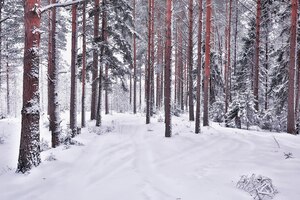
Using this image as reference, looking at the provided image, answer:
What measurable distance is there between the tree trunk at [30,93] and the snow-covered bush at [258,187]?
451cm

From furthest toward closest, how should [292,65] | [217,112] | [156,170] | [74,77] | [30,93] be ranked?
1. [217,112]
2. [74,77]
3. [292,65]
4. [156,170]
5. [30,93]

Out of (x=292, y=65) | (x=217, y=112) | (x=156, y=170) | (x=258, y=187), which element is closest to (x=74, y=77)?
(x=156, y=170)

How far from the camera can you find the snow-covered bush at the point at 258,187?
449 centimetres

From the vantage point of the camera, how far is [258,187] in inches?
183

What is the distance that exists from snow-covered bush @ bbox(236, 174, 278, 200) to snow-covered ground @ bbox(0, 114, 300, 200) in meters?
0.11

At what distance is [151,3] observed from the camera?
17438mm

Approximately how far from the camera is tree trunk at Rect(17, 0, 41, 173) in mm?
6035

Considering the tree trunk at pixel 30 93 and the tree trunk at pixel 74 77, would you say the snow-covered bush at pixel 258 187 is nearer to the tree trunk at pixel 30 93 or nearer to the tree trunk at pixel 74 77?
the tree trunk at pixel 30 93

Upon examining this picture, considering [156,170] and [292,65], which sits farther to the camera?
[292,65]

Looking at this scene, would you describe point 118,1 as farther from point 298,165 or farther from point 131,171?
point 298,165

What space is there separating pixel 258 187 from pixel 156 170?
2.45 meters

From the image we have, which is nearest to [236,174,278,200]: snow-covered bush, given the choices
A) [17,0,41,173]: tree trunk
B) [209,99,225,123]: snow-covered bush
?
[17,0,41,173]: tree trunk

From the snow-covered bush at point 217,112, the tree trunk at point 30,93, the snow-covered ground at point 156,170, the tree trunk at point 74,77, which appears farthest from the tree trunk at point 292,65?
the tree trunk at point 30,93

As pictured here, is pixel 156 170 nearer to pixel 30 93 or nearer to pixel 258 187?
pixel 258 187
